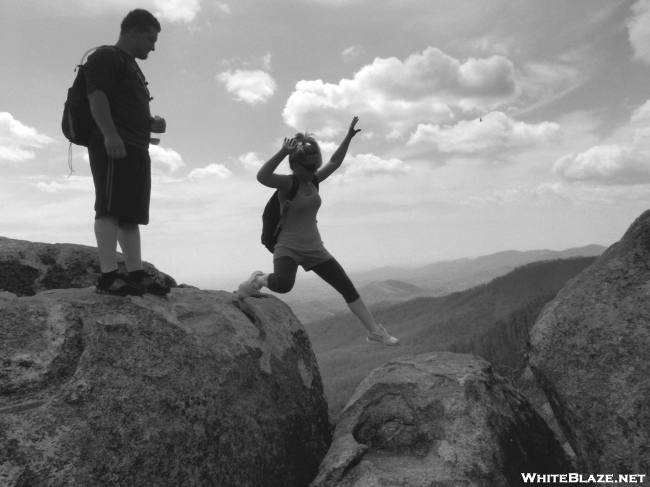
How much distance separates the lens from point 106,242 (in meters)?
5.85

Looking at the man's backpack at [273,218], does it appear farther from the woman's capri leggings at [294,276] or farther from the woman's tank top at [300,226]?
the woman's capri leggings at [294,276]

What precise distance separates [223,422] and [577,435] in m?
4.44

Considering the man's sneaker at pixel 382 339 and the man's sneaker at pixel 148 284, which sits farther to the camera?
the man's sneaker at pixel 382 339

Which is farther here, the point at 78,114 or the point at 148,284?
the point at 148,284

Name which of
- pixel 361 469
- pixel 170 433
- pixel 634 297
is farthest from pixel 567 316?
pixel 170 433

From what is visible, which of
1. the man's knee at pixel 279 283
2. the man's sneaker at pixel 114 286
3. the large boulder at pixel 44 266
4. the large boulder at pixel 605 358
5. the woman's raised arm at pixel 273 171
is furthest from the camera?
the large boulder at pixel 44 266

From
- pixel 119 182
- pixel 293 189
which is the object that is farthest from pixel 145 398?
pixel 293 189

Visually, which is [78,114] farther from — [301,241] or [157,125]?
[301,241]

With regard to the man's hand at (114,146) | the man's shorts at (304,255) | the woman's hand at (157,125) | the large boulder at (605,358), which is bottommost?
the large boulder at (605,358)

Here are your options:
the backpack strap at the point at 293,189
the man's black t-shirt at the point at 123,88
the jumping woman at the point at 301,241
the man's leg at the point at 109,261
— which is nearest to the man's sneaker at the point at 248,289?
the jumping woman at the point at 301,241

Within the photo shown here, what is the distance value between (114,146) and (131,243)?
1.54m

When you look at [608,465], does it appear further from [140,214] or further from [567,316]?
[140,214]

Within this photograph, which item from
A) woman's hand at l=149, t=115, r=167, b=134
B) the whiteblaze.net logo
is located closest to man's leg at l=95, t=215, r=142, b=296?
woman's hand at l=149, t=115, r=167, b=134

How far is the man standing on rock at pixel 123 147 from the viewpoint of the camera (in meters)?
5.66
